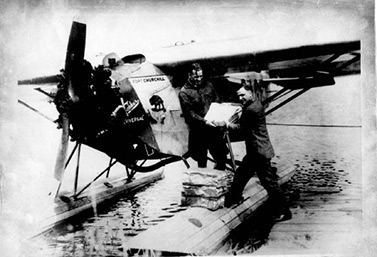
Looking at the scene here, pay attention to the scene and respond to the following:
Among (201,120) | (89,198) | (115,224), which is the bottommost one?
(115,224)

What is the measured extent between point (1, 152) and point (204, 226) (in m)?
1.68

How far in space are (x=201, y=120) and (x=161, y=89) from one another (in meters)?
0.41

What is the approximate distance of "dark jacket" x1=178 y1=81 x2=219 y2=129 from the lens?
137 inches

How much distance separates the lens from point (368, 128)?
359cm

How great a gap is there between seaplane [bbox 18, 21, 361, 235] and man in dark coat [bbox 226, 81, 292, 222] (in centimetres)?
8

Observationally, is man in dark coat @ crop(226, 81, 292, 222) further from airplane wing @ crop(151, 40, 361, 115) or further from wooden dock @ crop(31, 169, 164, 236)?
wooden dock @ crop(31, 169, 164, 236)

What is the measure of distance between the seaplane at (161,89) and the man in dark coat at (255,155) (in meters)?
0.08

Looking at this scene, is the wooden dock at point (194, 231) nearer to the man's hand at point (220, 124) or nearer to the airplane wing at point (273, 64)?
the man's hand at point (220, 124)

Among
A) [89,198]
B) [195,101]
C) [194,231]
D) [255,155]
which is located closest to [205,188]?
[194,231]

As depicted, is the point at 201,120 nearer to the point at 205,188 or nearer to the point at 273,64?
the point at 205,188

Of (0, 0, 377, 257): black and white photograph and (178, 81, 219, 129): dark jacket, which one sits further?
(178, 81, 219, 129): dark jacket

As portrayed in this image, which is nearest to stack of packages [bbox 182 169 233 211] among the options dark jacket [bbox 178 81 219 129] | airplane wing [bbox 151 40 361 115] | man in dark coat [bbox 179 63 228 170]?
man in dark coat [bbox 179 63 228 170]

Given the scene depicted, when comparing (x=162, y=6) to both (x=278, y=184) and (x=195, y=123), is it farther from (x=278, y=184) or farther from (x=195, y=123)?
(x=278, y=184)

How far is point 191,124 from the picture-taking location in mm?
3494
